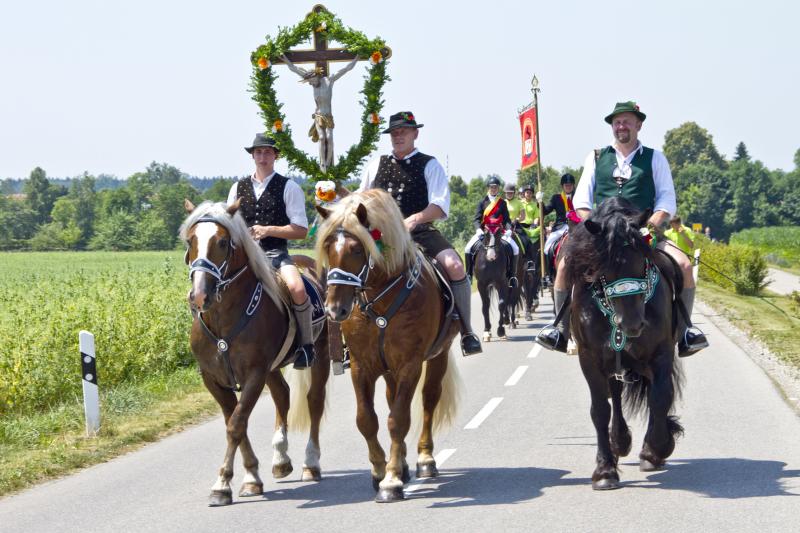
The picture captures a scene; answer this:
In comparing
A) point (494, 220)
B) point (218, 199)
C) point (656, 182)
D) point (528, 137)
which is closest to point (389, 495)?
point (656, 182)

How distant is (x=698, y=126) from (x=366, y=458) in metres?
157

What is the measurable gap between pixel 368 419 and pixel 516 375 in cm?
704

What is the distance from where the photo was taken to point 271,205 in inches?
364

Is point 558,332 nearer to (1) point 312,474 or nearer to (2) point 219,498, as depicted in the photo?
(1) point 312,474

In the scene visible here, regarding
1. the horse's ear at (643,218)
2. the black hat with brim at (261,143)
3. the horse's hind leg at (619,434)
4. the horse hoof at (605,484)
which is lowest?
the horse hoof at (605,484)

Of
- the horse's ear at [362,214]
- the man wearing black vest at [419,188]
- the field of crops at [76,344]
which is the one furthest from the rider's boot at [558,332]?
the field of crops at [76,344]

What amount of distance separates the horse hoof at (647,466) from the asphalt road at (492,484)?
69mm

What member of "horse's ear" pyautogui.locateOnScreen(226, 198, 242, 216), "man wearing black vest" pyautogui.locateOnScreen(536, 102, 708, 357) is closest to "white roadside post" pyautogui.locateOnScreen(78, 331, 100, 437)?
"horse's ear" pyautogui.locateOnScreen(226, 198, 242, 216)

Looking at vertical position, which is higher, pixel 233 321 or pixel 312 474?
pixel 233 321

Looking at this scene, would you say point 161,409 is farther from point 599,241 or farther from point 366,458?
point 599,241

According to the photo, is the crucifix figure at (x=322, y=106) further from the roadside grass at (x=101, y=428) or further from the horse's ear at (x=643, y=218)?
the horse's ear at (x=643, y=218)

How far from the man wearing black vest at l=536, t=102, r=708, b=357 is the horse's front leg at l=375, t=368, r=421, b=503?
1391mm

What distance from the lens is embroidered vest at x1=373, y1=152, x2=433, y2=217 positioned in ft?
29.8

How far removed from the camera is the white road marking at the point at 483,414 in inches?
422
